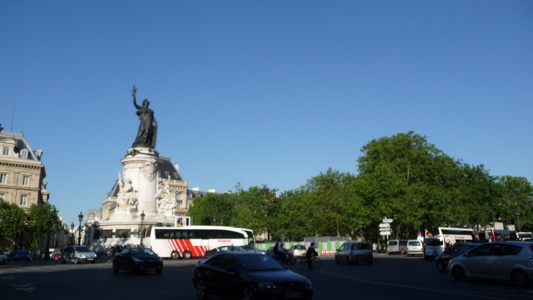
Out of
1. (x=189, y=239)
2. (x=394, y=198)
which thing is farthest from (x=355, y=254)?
(x=394, y=198)

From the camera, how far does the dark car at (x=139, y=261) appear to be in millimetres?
22969

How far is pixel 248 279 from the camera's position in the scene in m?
10.7

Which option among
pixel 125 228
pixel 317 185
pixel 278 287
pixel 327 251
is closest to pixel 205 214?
pixel 317 185

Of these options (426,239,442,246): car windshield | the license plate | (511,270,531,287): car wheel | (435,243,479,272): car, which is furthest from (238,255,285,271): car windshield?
(426,239,442,246): car windshield

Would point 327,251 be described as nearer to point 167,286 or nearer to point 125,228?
point 125,228

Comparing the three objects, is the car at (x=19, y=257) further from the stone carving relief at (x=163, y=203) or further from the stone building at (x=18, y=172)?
the stone building at (x=18, y=172)

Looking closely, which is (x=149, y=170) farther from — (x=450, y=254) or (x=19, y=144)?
(x=19, y=144)

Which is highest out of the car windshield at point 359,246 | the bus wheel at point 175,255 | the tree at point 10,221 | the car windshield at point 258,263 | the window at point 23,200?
the window at point 23,200

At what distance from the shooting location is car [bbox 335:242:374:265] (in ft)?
105

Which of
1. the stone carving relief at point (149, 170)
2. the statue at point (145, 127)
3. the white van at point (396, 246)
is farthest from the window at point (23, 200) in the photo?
the white van at point (396, 246)

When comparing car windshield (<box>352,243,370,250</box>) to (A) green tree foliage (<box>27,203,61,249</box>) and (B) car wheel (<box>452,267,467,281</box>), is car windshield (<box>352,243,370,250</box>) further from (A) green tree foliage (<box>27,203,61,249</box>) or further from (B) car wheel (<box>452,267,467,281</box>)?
(A) green tree foliage (<box>27,203,61,249</box>)

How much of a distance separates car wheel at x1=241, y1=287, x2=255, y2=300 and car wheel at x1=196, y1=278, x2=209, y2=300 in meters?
2.00

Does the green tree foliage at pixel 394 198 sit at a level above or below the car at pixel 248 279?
above

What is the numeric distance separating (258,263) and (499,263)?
9562 mm
